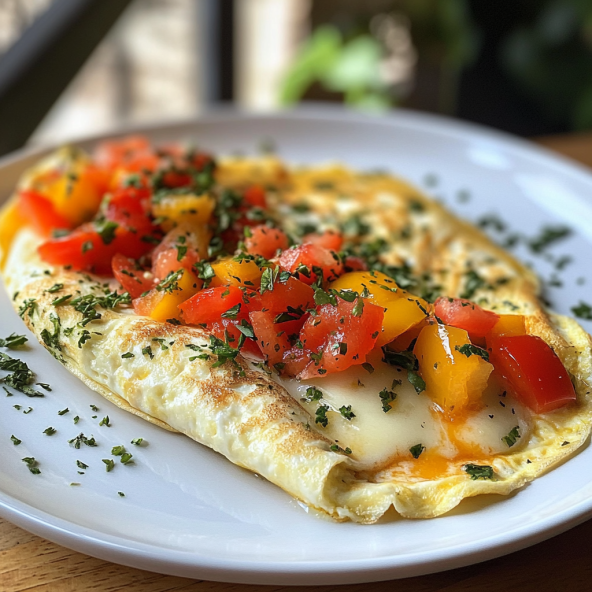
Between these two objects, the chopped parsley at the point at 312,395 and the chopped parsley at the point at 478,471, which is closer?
the chopped parsley at the point at 478,471

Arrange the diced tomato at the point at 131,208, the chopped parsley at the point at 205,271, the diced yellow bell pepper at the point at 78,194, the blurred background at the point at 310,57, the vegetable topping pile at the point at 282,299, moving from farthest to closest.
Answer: the blurred background at the point at 310,57 < the diced yellow bell pepper at the point at 78,194 < the diced tomato at the point at 131,208 < the chopped parsley at the point at 205,271 < the vegetable topping pile at the point at 282,299

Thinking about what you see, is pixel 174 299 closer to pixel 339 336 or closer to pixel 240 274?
pixel 240 274

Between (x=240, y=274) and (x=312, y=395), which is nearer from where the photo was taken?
(x=312, y=395)

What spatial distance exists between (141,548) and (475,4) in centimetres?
802

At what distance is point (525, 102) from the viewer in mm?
8891

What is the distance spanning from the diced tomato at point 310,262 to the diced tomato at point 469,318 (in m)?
0.58

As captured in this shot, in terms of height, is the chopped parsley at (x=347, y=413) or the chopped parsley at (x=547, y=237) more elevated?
the chopped parsley at (x=347, y=413)

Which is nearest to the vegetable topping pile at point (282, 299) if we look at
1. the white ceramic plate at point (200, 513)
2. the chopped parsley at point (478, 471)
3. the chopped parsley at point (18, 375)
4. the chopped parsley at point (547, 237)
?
the chopped parsley at point (478, 471)

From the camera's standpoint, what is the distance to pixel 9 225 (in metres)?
4.17

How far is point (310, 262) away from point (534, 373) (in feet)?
3.84

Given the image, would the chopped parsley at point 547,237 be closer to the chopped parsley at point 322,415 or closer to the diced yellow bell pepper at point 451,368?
the diced yellow bell pepper at point 451,368

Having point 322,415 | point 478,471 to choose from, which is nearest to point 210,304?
point 322,415

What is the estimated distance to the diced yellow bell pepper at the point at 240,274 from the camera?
3.20 metres

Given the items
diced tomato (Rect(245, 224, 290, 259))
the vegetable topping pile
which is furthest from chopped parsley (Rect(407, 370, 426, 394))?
diced tomato (Rect(245, 224, 290, 259))
